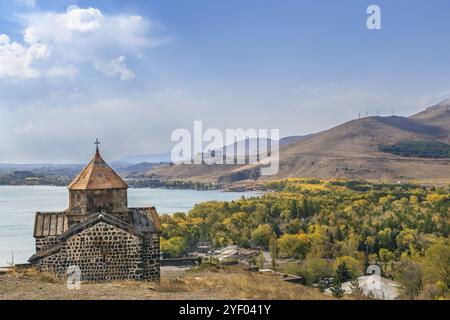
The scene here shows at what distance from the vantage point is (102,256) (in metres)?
13.1

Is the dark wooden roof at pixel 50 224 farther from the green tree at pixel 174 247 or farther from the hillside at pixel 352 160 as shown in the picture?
the hillside at pixel 352 160

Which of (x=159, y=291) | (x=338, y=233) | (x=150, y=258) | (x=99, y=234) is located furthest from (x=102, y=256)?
(x=338, y=233)

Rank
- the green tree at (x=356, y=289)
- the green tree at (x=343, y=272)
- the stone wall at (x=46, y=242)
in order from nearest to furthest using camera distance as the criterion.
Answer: the green tree at (x=356, y=289), the stone wall at (x=46, y=242), the green tree at (x=343, y=272)

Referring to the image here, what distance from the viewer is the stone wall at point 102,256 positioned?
42.5ft

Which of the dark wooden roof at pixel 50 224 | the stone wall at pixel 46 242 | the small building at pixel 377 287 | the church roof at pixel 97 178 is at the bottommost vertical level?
the small building at pixel 377 287

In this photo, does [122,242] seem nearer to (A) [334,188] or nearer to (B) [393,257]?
(B) [393,257]

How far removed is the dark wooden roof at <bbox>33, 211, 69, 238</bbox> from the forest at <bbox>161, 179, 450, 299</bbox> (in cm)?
1906

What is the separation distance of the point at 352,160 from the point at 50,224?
5164 inches

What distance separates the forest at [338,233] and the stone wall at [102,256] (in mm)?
17824

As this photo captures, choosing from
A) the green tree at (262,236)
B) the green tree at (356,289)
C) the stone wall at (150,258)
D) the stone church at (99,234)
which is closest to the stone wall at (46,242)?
the stone church at (99,234)

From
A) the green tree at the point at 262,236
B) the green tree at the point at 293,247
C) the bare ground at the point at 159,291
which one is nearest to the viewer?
the bare ground at the point at 159,291

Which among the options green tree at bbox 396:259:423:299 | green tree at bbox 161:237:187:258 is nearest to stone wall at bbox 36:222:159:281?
green tree at bbox 396:259:423:299
